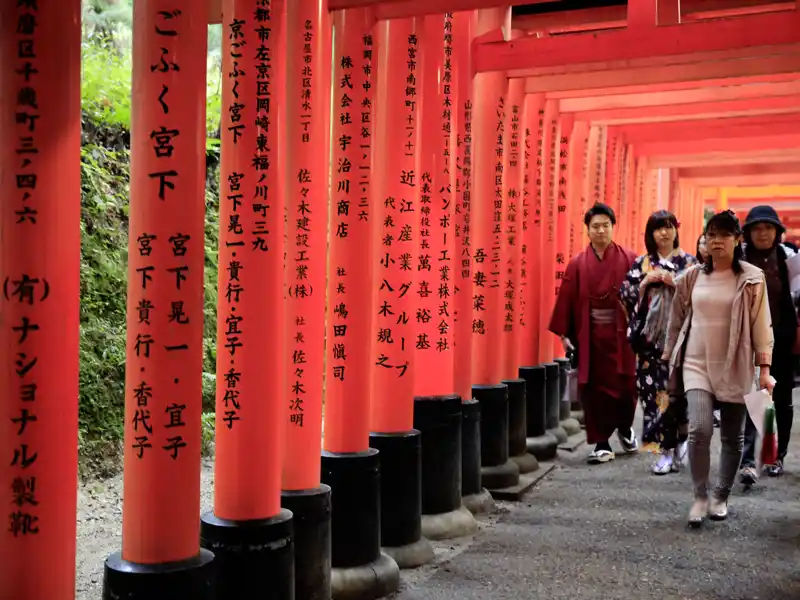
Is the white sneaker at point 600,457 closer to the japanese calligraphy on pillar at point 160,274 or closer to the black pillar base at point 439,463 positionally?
the black pillar base at point 439,463

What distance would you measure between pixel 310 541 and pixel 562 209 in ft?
20.9

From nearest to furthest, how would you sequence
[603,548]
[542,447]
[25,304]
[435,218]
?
[25,304] < [603,548] < [435,218] < [542,447]

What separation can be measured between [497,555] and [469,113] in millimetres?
3057

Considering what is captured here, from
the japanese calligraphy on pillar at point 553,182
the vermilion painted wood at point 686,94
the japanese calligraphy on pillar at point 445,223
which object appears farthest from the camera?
the japanese calligraphy on pillar at point 553,182

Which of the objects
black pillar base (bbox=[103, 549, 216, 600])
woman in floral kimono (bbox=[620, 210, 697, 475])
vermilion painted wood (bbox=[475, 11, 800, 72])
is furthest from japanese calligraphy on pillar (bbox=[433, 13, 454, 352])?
black pillar base (bbox=[103, 549, 216, 600])

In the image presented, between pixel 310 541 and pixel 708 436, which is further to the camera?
pixel 708 436

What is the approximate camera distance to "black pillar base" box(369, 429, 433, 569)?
16.9 feet

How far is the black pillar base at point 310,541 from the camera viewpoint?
13.6ft

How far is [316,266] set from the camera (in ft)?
14.3

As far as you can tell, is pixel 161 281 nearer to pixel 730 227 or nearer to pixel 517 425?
pixel 730 227

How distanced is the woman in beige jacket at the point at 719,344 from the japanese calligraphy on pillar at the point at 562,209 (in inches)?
148

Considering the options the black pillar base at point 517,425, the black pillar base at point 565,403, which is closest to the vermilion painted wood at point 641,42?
the black pillar base at point 517,425

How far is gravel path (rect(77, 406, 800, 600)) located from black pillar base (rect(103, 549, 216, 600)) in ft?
5.81

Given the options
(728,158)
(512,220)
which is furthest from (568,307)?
(728,158)
